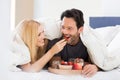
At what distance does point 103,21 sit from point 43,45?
3.72ft

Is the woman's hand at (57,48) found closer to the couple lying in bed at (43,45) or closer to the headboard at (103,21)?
the couple lying in bed at (43,45)

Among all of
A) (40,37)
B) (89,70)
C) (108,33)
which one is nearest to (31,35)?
(40,37)

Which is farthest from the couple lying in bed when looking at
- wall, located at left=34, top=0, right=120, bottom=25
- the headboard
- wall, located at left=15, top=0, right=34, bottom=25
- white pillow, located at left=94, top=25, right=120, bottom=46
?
wall, located at left=15, top=0, right=34, bottom=25

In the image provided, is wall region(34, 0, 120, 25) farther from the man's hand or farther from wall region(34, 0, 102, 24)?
the man's hand

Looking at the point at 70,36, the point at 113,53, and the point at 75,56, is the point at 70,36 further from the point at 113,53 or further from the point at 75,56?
the point at 113,53

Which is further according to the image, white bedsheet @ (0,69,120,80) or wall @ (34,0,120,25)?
wall @ (34,0,120,25)

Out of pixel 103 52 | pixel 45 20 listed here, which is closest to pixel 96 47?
pixel 103 52

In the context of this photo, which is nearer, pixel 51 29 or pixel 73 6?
pixel 51 29

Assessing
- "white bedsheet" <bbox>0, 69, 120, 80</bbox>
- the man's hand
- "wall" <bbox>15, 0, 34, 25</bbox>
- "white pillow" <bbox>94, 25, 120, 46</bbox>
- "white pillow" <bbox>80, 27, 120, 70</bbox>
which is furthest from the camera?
"wall" <bbox>15, 0, 34, 25</bbox>

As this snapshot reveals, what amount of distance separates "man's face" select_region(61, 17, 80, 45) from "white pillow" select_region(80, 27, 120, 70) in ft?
0.15

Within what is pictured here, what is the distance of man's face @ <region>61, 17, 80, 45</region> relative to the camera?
4.03 feet

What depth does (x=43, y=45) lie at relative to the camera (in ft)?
3.97

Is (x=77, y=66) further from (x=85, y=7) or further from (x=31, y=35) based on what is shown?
(x=85, y=7)

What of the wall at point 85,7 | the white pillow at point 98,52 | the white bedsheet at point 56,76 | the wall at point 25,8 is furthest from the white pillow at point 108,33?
the wall at point 25,8
